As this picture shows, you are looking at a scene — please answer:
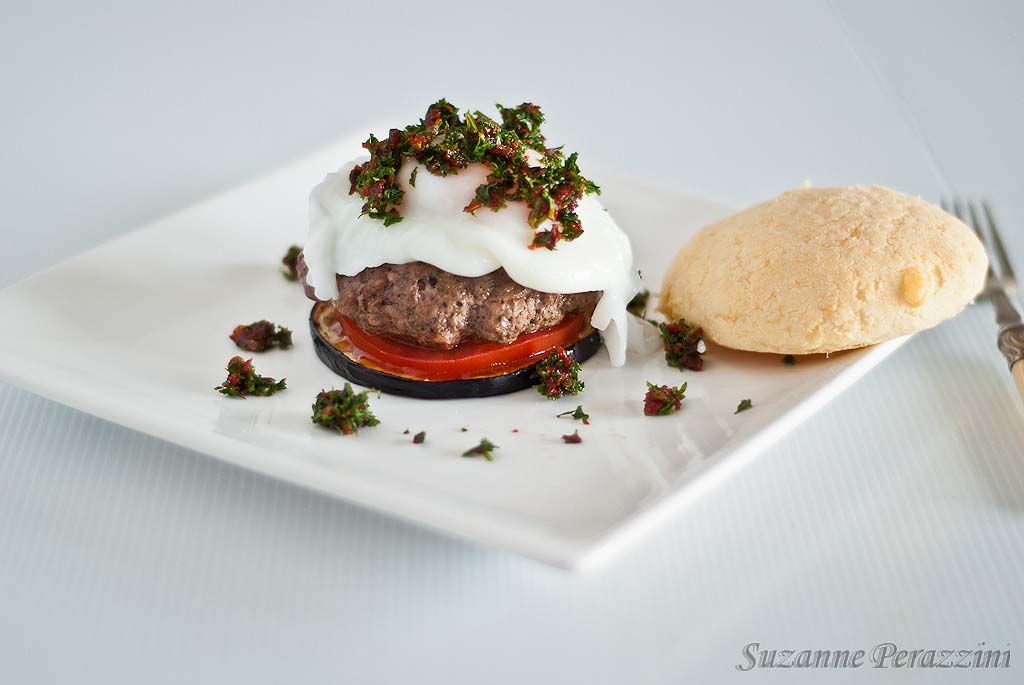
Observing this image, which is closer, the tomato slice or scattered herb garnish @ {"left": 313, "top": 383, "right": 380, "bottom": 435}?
scattered herb garnish @ {"left": 313, "top": 383, "right": 380, "bottom": 435}

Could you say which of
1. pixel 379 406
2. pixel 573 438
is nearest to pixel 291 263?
pixel 379 406

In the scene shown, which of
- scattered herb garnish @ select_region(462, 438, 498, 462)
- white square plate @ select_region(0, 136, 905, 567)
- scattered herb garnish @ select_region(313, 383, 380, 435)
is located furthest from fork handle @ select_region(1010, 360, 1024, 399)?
scattered herb garnish @ select_region(313, 383, 380, 435)

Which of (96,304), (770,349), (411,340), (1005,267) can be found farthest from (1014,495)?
(96,304)

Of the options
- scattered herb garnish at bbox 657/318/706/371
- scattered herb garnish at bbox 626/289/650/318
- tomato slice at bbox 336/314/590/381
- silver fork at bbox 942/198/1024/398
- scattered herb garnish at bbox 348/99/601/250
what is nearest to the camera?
scattered herb garnish at bbox 348/99/601/250

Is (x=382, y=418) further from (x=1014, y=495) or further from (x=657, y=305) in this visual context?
(x=1014, y=495)

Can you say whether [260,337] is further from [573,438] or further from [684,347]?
[684,347]

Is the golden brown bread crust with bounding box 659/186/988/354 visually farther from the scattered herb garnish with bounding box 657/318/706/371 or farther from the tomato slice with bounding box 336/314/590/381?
the tomato slice with bounding box 336/314/590/381

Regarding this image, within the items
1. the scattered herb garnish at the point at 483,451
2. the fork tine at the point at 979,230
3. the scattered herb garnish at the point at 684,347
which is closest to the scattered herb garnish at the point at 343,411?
the scattered herb garnish at the point at 483,451
